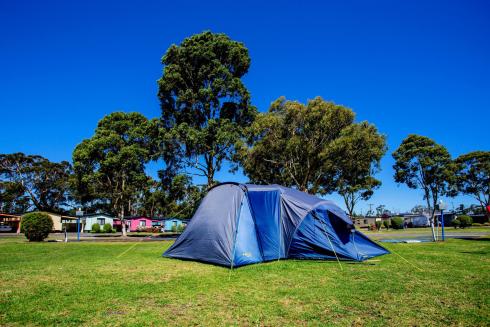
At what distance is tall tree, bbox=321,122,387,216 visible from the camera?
23328 mm

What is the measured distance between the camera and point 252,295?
589 cm

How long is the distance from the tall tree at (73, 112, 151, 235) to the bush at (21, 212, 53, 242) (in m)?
8.45

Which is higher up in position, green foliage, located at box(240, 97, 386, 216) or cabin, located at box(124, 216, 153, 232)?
green foliage, located at box(240, 97, 386, 216)

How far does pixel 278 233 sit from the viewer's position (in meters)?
10.3

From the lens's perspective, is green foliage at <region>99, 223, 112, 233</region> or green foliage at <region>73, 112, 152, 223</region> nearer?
green foliage at <region>73, 112, 152, 223</region>

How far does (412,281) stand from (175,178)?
21442 millimetres

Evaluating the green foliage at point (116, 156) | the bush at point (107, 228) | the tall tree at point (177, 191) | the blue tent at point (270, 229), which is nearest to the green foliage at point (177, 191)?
the tall tree at point (177, 191)

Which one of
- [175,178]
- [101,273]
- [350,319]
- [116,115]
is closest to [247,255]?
[101,273]

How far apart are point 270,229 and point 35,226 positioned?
1882cm

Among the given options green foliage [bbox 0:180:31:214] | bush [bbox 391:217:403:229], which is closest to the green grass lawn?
bush [bbox 391:217:403:229]

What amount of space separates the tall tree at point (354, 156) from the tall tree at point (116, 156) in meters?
16.5

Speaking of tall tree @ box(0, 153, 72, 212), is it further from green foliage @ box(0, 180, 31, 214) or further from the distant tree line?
the distant tree line

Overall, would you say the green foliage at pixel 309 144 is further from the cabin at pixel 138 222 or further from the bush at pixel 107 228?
the cabin at pixel 138 222

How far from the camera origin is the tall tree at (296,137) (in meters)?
23.9
